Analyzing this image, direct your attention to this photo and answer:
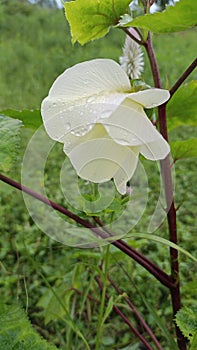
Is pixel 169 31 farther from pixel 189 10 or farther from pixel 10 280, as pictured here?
pixel 10 280

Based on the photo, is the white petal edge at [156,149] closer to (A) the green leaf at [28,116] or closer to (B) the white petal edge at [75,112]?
(B) the white petal edge at [75,112]

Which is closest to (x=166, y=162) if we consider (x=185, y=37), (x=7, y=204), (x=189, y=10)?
(x=189, y=10)

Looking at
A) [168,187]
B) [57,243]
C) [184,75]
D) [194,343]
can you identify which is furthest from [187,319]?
[57,243]

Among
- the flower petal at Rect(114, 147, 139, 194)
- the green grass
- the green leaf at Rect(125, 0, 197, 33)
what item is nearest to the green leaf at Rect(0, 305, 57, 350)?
the green grass

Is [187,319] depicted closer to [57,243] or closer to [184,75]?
[184,75]

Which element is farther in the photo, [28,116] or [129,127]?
[28,116]

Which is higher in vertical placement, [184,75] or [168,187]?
[184,75]
